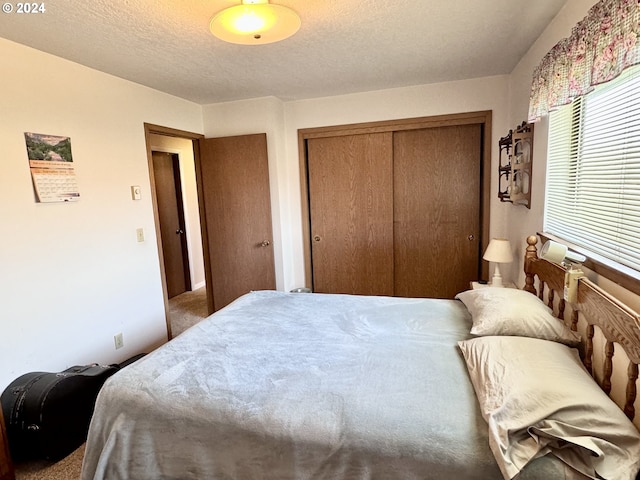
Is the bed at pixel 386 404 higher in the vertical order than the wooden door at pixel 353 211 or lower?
lower

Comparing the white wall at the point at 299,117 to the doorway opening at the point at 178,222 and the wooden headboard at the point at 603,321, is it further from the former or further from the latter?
the wooden headboard at the point at 603,321

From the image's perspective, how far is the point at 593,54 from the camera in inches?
52.6

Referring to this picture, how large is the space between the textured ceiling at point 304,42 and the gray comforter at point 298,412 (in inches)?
66.1

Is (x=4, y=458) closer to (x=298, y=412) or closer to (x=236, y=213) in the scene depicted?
(x=298, y=412)

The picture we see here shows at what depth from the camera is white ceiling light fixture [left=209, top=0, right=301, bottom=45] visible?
59.2 inches

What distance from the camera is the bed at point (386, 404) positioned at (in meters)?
1.02

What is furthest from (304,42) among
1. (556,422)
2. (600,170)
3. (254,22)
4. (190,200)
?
(190,200)

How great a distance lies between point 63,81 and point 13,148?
23.3 inches

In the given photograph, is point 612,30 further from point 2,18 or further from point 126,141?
point 126,141

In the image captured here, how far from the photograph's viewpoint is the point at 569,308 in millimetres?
1694

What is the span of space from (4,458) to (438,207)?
11.3ft

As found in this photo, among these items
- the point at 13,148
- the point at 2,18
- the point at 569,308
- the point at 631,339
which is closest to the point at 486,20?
the point at 569,308

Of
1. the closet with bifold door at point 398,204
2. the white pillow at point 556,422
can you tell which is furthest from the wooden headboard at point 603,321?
the closet with bifold door at point 398,204
